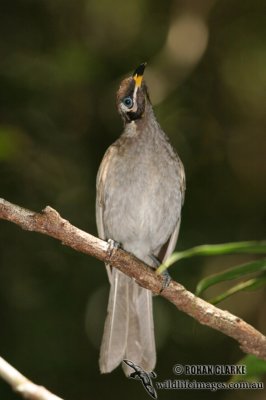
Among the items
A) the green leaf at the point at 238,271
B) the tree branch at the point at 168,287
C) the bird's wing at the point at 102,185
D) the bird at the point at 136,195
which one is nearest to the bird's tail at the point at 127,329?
the bird at the point at 136,195

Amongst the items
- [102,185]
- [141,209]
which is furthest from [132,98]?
[141,209]

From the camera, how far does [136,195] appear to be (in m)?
4.69

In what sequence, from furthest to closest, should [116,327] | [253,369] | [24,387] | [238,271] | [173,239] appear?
1. [173,239]
2. [116,327]
3. [253,369]
4. [238,271]
5. [24,387]

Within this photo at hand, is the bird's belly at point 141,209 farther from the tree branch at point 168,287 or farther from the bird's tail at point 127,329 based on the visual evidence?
the tree branch at point 168,287

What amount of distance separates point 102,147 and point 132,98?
68.6 inches

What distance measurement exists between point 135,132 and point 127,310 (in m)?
1.21

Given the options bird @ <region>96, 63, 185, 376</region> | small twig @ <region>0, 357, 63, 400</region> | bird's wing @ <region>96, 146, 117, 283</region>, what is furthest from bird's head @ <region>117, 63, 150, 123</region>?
small twig @ <region>0, 357, 63, 400</region>

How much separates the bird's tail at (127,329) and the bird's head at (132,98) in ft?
3.60

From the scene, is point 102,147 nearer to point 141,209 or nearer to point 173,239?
point 173,239

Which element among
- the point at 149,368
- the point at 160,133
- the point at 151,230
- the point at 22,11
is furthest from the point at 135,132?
the point at 22,11

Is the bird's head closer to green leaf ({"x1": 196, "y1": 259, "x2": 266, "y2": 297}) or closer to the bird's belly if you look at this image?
the bird's belly

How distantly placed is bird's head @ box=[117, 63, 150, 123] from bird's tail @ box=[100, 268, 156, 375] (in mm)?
1098

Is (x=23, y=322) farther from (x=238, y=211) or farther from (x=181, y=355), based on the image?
(x=238, y=211)

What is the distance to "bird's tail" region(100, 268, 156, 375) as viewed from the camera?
4285 millimetres
